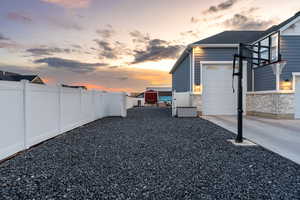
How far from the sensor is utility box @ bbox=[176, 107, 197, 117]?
1036cm

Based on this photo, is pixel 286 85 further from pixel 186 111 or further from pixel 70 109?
pixel 70 109

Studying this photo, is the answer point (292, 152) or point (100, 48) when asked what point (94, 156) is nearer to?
point (292, 152)

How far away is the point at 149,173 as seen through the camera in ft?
9.14

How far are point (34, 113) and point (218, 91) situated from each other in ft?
32.3

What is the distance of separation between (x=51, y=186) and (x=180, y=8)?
1130 centimetres

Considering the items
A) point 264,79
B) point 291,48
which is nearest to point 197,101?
point 264,79

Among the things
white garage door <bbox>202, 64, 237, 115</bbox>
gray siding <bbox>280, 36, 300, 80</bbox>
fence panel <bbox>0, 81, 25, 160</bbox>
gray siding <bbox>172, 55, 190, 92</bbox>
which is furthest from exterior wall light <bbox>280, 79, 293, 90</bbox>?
fence panel <bbox>0, 81, 25, 160</bbox>

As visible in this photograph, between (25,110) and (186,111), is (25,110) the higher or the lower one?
the higher one

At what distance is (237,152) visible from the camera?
3.93m

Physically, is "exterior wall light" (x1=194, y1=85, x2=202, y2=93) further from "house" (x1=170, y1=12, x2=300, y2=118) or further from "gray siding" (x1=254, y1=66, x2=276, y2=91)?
"gray siding" (x1=254, y1=66, x2=276, y2=91)

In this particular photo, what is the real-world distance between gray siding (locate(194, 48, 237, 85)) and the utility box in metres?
1.71

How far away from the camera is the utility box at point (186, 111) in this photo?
34.0ft

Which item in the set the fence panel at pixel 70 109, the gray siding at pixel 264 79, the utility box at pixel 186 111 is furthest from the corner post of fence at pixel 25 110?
the gray siding at pixel 264 79

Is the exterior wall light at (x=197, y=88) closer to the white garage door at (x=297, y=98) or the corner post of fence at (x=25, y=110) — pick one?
the white garage door at (x=297, y=98)
